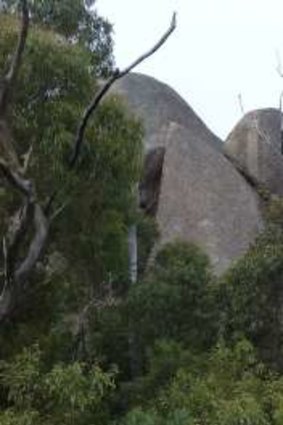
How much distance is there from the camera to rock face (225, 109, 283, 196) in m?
26.3

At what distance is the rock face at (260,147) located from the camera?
26.3 m

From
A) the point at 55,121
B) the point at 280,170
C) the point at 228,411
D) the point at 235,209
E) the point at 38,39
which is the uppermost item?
the point at 280,170

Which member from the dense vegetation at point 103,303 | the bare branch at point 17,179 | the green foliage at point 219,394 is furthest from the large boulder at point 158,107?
the bare branch at point 17,179

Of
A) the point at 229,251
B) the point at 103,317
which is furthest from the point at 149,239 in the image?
the point at 103,317

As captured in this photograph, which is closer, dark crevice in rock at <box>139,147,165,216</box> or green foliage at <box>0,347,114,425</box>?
green foliage at <box>0,347,114,425</box>

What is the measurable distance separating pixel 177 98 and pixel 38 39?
16247 mm

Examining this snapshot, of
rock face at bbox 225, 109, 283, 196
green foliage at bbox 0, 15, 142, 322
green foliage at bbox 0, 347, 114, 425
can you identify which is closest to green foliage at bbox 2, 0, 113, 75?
green foliage at bbox 0, 15, 142, 322

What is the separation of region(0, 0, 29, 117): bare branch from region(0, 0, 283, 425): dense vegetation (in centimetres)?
69

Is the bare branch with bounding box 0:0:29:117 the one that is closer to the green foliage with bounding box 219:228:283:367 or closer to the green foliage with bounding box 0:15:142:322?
the green foliage with bounding box 0:15:142:322

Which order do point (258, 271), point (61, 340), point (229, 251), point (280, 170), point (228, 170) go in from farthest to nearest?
point (280, 170), point (228, 170), point (229, 251), point (258, 271), point (61, 340)

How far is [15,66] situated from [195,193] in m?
13.9

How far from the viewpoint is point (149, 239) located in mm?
21250

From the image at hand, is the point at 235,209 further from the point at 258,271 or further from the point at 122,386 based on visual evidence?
the point at 122,386

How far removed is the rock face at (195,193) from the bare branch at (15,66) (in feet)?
39.5
